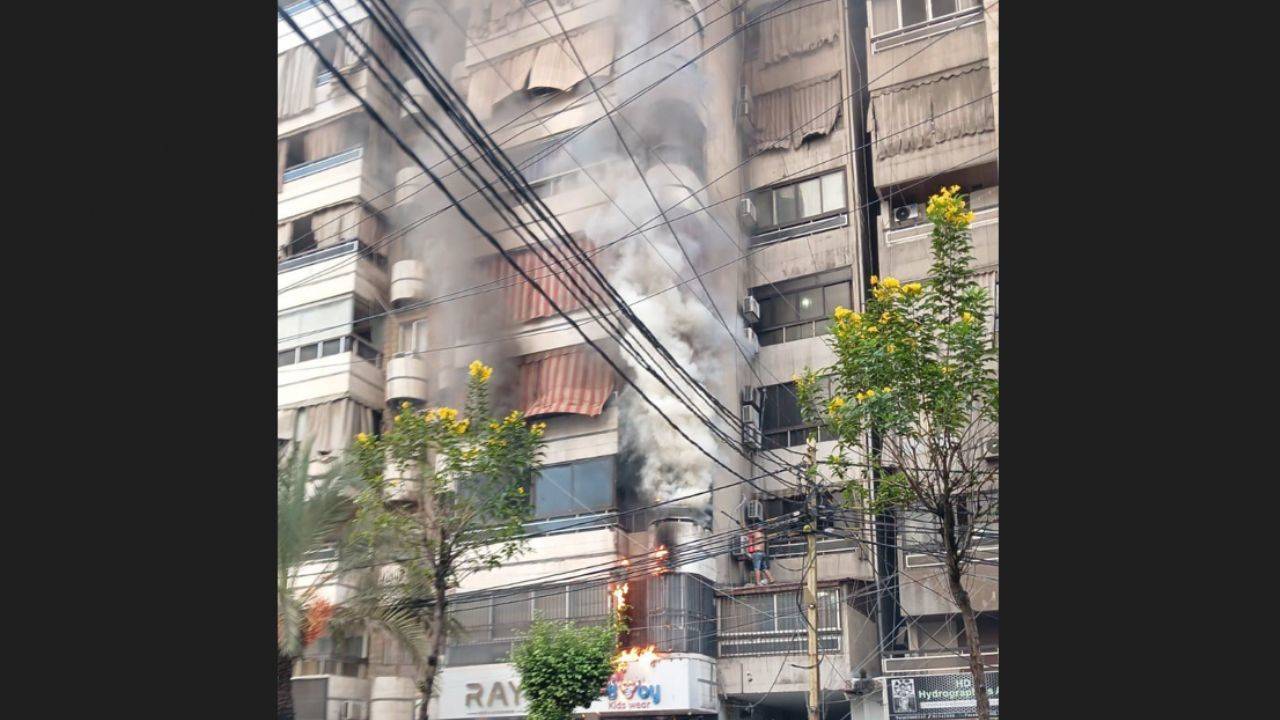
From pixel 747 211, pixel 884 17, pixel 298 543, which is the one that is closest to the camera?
→ pixel 884 17

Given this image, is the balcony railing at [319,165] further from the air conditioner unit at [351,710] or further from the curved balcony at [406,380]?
the air conditioner unit at [351,710]

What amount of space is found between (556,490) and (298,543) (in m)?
0.81

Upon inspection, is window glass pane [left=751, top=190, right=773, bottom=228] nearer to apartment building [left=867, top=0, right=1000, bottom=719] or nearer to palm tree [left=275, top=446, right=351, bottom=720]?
apartment building [left=867, top=0, right=1000, bottom=719]

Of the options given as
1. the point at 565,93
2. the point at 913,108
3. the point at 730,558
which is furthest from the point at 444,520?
the point at 913,108

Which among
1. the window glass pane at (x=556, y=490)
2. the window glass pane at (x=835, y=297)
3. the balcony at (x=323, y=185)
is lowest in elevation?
the window glass pane at (x=556, y=490)

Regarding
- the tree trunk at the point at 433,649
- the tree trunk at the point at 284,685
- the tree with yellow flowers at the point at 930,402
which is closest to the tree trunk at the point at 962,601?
the tree with yellow flowers at the point at 930,402

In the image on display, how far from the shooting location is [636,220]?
11.7 feet

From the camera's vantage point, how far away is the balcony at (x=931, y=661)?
3.37 meters

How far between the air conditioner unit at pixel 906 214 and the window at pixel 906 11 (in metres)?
0.51

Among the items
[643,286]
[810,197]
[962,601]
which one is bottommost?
[962,601]

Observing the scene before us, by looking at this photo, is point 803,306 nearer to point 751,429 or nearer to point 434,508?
point 751,429

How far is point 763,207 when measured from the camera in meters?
3.49

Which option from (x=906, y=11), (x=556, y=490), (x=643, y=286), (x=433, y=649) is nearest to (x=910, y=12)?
(x=906, y=11)

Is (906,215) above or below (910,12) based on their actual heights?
below
